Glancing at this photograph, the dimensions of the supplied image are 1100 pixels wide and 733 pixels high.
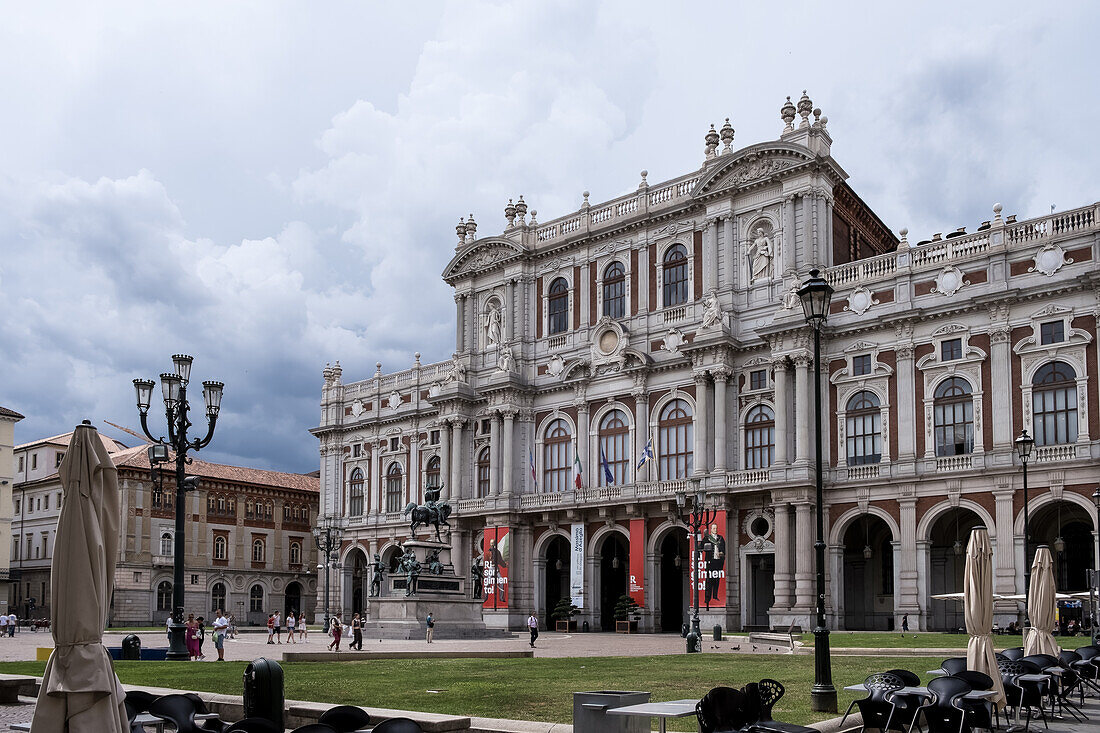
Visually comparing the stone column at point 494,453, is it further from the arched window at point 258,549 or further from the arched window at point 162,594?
the arched window at point 258,549

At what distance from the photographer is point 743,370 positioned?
174ft

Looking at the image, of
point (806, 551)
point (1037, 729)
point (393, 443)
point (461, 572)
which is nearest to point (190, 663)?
point (1037, 729)

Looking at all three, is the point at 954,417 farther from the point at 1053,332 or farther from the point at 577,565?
the point at 577,565

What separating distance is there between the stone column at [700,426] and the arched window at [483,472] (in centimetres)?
1485

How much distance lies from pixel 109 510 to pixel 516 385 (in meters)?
50.8

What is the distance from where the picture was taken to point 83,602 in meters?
9.97

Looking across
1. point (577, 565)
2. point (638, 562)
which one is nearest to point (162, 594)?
point (577, 565)

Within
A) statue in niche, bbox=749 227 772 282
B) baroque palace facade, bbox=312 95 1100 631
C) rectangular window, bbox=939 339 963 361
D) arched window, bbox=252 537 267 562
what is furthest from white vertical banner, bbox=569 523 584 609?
arched window, bbox=252 537 267 562

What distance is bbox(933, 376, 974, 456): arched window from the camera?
151ft

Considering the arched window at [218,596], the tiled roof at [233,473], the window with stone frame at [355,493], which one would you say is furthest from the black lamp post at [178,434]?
the arched window at [218,596]

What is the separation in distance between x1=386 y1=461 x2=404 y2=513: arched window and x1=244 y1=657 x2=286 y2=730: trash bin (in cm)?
5704

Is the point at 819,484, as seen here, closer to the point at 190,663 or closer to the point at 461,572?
the point at 190,663

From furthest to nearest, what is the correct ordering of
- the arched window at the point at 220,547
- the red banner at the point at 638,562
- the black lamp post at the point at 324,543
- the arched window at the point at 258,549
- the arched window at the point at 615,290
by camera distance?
the arched window at the point at 258,549, the arched window at the point at 220,547, the black lamp post at the point at 324,543, the arched window at the point at 615,290, the red banner at the point at 638,562

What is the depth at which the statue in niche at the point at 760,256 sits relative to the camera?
53312 millimetres
